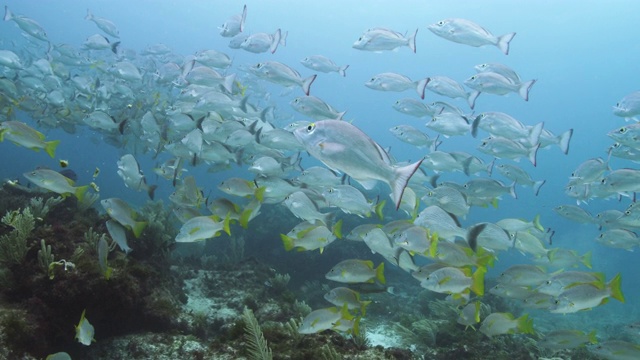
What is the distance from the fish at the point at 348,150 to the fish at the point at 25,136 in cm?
436

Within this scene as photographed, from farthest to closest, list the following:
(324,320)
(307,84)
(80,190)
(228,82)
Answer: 1. (228,82)
2. (307,84)
3. (80,190)
4. (324,320)

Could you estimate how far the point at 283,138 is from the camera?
24.0ft

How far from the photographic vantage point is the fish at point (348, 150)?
2.45 meters

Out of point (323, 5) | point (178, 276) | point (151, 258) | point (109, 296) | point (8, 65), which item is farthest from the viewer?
point (323, 5)

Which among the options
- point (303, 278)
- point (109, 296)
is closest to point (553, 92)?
point (303, 278)

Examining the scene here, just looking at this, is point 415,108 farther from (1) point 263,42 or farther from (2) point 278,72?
(1) point 263,42

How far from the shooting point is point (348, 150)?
249 cm

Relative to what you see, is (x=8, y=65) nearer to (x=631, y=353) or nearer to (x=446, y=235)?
(x=446, y=235)

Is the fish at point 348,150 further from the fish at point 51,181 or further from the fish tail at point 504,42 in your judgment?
the fish tail at point 504,42

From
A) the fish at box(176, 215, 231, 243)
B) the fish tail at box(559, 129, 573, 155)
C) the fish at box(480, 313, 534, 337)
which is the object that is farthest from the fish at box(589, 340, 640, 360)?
the fish at box(176, 215, 231, 243)

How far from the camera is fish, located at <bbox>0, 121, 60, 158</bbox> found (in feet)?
16.1

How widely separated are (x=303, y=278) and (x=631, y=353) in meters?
8.35

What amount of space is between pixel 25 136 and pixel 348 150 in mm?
5030

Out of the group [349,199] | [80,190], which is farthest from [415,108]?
[80,190]
